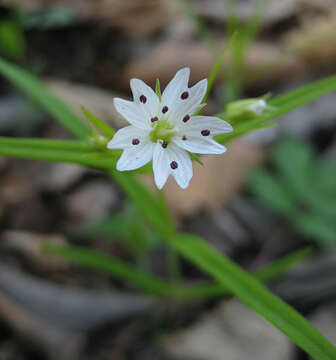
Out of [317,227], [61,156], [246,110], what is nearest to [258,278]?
[317,227]

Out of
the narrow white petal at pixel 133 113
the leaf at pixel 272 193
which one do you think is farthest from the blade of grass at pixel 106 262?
the narrow white petal at pixel 133 113

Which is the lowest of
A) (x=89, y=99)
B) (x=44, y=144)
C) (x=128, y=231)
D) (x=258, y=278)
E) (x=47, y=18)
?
(x=258, y=278)

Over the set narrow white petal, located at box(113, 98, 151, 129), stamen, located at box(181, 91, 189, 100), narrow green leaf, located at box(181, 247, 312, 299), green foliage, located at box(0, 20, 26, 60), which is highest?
green foliage, located at box(0, 20, 26, 60)

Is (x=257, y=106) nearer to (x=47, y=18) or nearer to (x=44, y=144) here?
(x=44, y=144)

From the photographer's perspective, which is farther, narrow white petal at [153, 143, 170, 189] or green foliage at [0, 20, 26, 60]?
green foliage at [0, 20, 26, 60]

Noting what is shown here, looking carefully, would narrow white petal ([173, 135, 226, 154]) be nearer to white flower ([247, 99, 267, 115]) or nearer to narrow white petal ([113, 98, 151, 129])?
narrow white petal ([113, 98, 151, 129])

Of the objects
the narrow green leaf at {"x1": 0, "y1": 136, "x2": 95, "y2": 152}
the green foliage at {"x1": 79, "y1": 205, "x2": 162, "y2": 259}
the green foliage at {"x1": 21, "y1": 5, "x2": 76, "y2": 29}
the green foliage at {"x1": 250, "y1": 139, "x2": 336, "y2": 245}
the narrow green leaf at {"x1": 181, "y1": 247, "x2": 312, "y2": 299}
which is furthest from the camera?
the green foliage at {"x1": 21, "y1": 5, "x2": 76, "y2": 29}

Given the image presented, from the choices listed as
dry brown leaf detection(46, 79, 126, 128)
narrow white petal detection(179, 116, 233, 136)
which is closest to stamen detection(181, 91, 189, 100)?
narrow white petal detection(179, 116, 233, 136)
